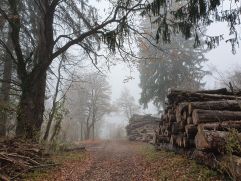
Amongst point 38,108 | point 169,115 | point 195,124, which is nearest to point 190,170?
point 195,124

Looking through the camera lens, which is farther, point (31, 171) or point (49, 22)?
point (49, 22)

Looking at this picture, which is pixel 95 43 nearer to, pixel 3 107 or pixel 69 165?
pixel 3 107

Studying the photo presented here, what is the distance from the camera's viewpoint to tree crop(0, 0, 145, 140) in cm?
1096

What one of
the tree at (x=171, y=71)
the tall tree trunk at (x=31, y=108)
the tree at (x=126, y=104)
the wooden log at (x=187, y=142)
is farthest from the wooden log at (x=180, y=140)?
the tree at (x=126, y=104)

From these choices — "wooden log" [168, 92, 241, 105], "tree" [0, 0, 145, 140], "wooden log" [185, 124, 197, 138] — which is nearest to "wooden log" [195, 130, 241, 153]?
"wooden log" [185, 124, 197, 138]

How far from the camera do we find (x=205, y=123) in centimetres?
856

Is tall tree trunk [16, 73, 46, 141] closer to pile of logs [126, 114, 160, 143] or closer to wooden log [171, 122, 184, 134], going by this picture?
wooden log [171, 122, 184, 134]

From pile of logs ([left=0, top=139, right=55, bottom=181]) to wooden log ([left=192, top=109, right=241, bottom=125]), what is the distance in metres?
4.86

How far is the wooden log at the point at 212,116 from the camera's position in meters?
8.68

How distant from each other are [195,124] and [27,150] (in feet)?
17.1

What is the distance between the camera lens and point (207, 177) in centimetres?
699

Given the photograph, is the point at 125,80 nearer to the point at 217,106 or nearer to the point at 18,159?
the point at 217,106

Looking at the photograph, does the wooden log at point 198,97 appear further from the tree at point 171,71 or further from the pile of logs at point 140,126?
the tree at point 171,71

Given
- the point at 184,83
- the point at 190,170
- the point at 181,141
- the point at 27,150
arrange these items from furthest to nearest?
the point at 184,83 → the point at 181,141 → the point at 27,150 → the point at 190,170
